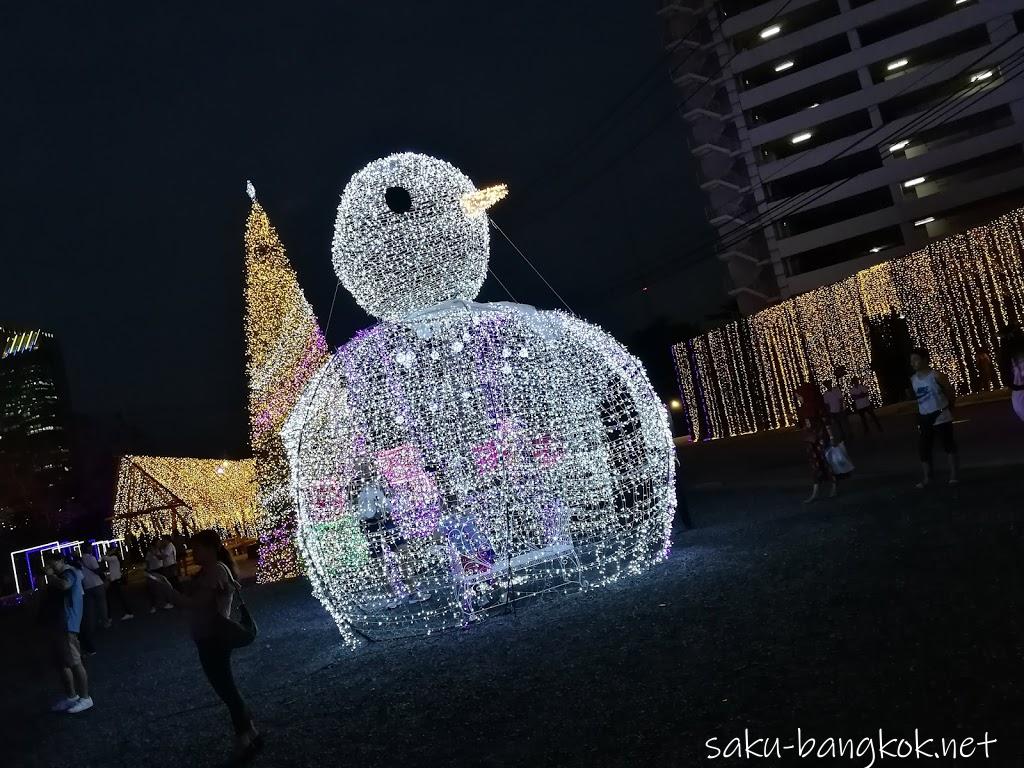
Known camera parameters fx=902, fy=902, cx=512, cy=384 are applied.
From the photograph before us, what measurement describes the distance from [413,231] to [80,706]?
5.31 meters

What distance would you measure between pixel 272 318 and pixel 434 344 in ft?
33.6

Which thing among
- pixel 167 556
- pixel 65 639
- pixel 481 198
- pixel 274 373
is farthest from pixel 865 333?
pixel 65 639

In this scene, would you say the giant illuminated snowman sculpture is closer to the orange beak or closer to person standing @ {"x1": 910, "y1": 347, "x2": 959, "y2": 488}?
the orange beak

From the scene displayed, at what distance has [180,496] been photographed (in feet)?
98.5

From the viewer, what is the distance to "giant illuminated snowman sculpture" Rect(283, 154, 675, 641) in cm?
754

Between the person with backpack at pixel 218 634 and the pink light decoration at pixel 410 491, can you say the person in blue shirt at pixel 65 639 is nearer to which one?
the pink light decoration at pixel 410 491

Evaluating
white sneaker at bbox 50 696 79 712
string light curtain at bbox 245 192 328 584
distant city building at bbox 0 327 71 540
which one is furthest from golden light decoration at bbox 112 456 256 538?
white sneaker at bbox 50 696 79 712

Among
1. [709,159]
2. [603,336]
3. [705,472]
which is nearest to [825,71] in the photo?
[709,159]

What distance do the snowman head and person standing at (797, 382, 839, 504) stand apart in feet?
17.6

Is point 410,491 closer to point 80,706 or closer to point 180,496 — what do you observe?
point 80,706

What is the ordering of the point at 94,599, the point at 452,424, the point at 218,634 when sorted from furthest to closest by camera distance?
the point at 94,599, the point at 452,424, the point at 218,634

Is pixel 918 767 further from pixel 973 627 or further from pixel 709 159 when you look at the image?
pixel 709 159

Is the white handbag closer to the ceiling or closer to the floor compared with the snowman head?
closer to the floor
